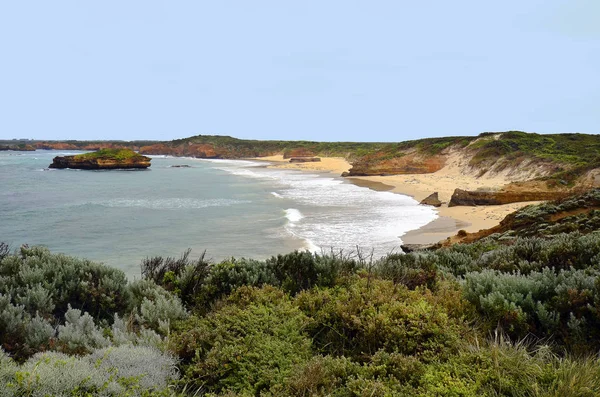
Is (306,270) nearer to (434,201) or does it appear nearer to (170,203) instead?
(434,201)

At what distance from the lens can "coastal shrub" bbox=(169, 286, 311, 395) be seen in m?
3.24

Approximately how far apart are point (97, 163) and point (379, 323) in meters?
67.3

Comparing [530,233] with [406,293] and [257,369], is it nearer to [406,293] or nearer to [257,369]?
[406,293]

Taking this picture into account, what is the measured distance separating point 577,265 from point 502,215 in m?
12.8

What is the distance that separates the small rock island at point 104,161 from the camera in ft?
201

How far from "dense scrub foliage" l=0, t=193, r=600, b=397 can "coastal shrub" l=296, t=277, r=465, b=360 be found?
15 mm

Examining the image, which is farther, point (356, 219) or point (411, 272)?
point (356, 219)

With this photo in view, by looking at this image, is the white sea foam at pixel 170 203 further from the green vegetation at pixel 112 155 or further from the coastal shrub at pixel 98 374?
the green vegetation at pixel 112 155

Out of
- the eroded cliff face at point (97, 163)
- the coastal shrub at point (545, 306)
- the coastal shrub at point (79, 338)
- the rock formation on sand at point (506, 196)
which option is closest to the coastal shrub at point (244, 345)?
the coastal shrub at point (79, 338)

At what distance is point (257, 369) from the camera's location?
3.33 m

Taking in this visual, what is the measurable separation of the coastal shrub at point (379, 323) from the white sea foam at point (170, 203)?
66.5 feet

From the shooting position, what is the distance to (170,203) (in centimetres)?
2588

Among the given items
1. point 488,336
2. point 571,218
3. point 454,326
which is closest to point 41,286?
point 454,326

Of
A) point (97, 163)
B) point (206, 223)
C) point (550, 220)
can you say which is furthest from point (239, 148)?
point (550, 220)
